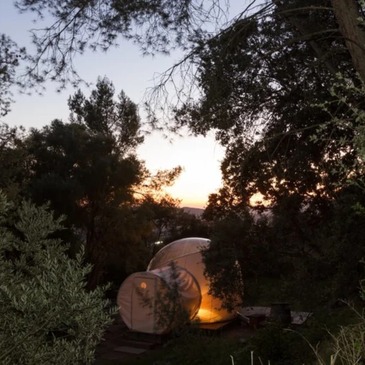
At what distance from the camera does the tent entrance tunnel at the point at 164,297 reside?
18453 mm

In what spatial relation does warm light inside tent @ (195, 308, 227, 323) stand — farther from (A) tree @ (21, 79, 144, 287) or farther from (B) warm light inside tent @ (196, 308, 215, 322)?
(A) tree @ (21, 79, 144, 287)

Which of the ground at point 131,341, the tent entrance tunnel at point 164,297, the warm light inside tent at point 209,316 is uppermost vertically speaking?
the tent entrance tunnel at point 164,297

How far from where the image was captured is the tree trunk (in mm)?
6367

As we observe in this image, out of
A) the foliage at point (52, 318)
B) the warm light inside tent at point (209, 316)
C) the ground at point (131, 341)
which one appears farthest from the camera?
the warm light inside tent at point (209, 316)

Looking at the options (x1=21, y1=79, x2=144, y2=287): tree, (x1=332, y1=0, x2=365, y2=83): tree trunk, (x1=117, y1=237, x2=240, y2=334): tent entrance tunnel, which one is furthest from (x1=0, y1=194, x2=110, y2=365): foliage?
(x1=21, y1=79, x2=144, y2=287): tree

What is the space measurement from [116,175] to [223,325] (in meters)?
8.71

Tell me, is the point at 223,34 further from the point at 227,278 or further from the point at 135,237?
the point at 135,237

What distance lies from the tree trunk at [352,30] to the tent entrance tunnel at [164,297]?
11.8m

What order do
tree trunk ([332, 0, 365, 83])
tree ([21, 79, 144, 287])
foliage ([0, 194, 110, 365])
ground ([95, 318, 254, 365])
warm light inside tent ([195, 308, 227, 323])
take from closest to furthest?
foliage ([0, 194, 110, 365]) → tree trunk ([332, 0, 365, 83]) → ground ([95, 318, 254, 365]) → warm light inside tent ([195, 308, 227, 323]) → tree ([21, 79, 144, 287])

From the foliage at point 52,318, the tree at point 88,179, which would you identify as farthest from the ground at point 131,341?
the foliage at point 52,318

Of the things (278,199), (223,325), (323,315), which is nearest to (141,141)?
(223,325)

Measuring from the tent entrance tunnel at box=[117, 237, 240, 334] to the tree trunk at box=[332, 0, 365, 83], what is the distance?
464 inches

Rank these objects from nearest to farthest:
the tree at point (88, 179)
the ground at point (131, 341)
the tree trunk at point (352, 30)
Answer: the tree trunk at point (352, 30)
the ground at point (131, 341)
the tree at point (88, 179)

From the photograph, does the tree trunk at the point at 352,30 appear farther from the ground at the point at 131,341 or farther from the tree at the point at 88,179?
the tree at the point at 88,179
